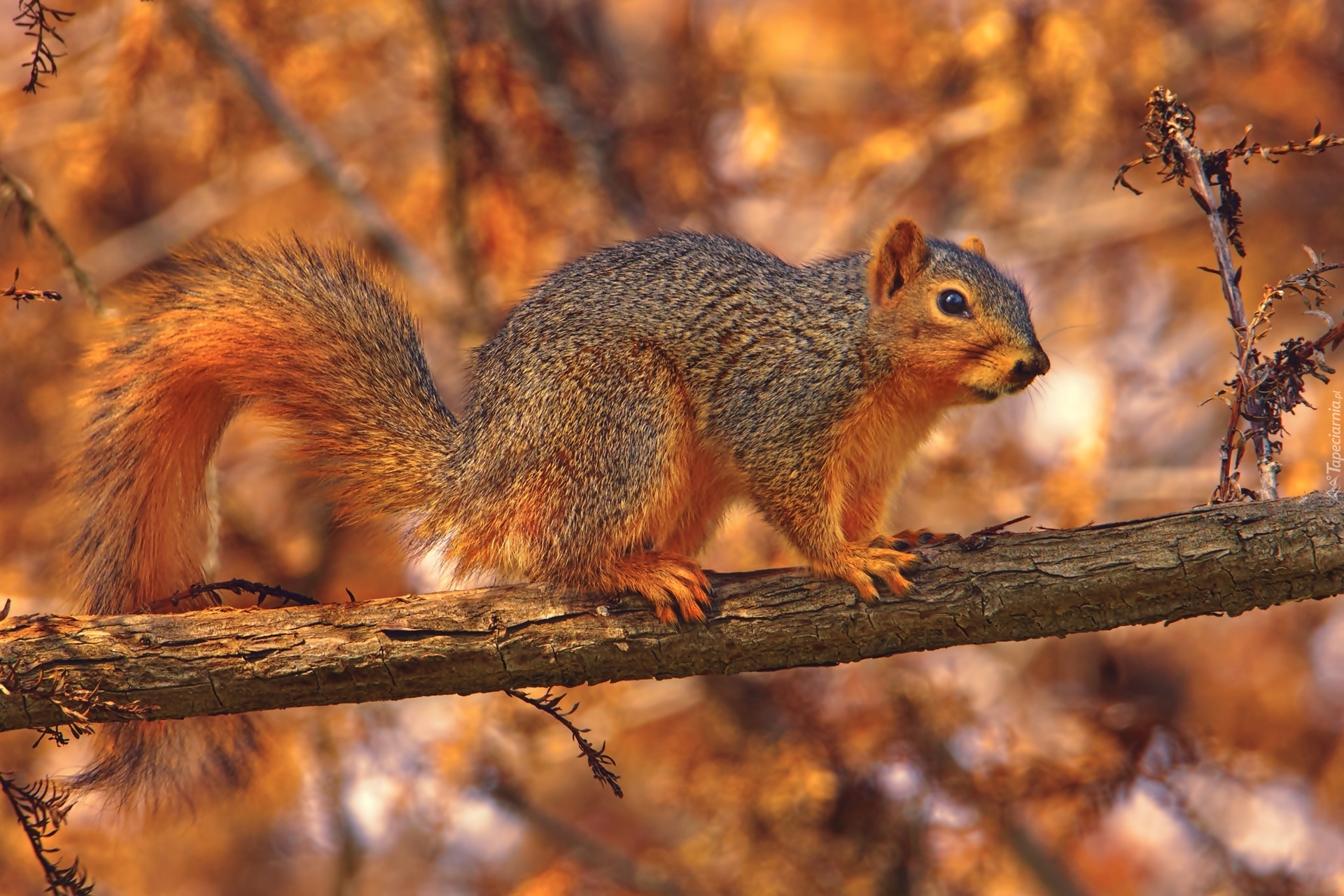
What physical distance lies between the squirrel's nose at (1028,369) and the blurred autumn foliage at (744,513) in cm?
147

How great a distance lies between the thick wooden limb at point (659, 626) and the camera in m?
2.60

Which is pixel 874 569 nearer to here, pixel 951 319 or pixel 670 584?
pixel 670 584

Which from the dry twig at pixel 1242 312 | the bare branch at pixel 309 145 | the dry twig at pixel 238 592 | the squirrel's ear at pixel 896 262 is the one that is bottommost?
the dry twig at pixel 238 592

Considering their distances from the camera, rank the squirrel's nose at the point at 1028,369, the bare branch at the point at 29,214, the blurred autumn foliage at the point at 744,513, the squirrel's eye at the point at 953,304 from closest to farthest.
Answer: the bare branch at the point at 29,214 → the squirrel's nose at the point at 1028,369 → the squirrel's eye at the point at 953,304 → the blurred autumn foliage at the point at 744,513

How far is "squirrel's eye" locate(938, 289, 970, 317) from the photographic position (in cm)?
326

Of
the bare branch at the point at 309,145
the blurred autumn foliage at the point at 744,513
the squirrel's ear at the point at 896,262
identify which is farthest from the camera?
the bare branch at the point at 309,145

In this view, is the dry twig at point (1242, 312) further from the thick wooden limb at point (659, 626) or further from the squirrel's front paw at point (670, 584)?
the squirrel's front paw at point (670, 584)

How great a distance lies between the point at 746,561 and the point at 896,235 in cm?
219

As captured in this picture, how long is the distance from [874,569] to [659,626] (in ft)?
1.62

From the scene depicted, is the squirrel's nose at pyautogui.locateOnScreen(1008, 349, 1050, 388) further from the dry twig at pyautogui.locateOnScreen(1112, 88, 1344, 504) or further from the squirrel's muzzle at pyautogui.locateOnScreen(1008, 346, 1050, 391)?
the dry twig at pyautogui.locateOnScreen(1112, 88, 1344, 504)

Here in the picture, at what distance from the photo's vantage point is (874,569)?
2836mm

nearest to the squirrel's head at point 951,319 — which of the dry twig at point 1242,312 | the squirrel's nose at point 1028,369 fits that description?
the squirrel's nose at point 1028,369

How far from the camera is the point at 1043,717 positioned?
5.93 m

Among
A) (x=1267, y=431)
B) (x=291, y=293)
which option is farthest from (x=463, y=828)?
(x=1267, y=431)
